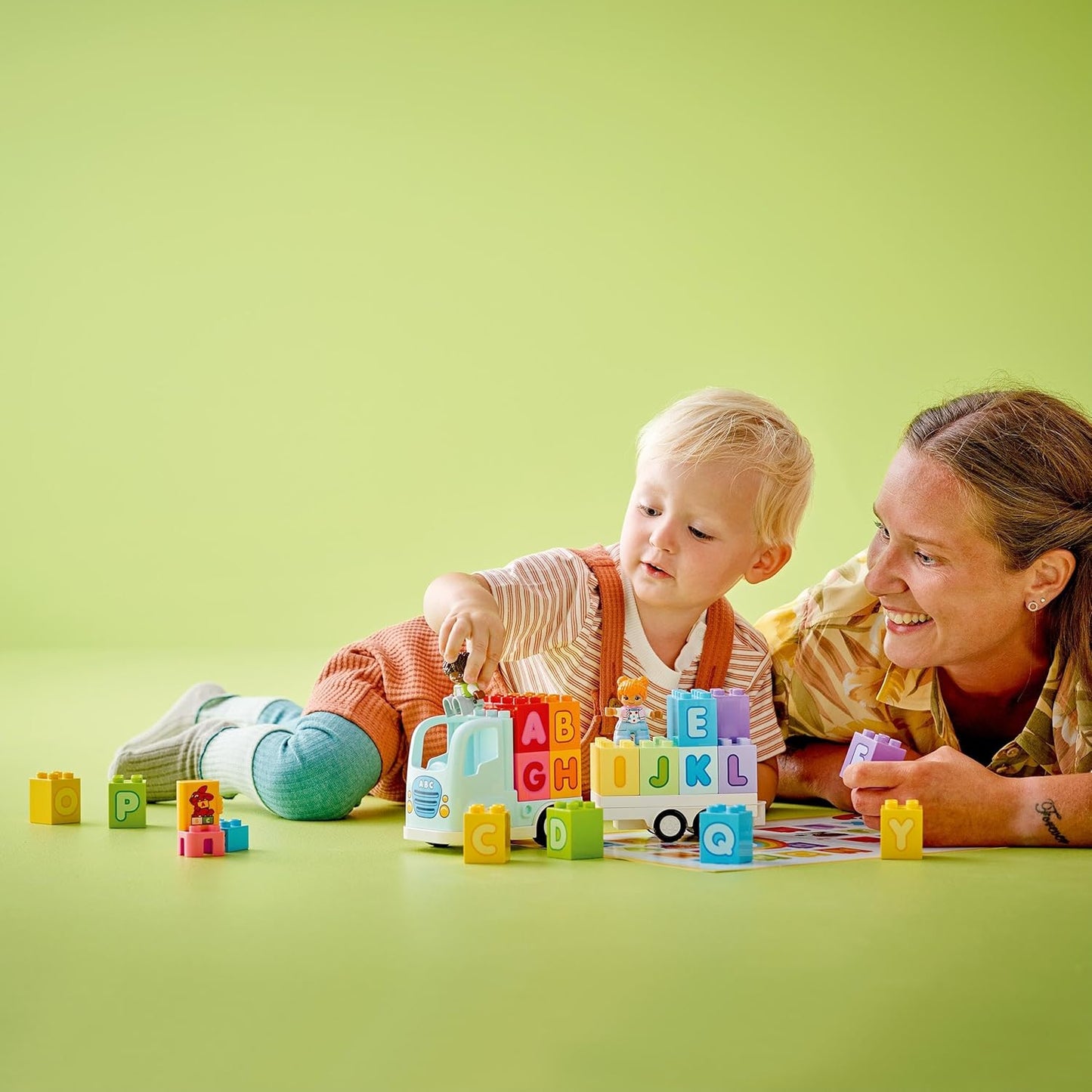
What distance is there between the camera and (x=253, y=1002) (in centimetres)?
104

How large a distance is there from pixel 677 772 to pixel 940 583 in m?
0.40

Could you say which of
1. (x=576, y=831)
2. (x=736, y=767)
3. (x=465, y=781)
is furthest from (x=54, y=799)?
(x=736, y=767)

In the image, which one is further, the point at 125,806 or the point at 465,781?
the point at 125,806

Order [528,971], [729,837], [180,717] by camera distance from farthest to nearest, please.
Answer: [180,717] < [729,837] < [528,971]

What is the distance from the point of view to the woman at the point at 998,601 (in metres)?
1.68

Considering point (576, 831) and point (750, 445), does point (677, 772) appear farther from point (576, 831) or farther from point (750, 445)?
point (750, 445)

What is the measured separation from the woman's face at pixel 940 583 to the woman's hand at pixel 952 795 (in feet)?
0.60

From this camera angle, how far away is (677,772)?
175 cm

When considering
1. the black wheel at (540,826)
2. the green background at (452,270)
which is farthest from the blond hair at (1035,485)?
the green background at (452,270)

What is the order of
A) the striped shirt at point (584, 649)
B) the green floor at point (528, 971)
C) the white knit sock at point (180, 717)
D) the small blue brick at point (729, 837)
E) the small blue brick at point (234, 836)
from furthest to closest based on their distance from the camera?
the white knit sock at point (180, 717), the striped shirt at point (584, 649), the small blue brick at point (234, 836), the small blue brick at point (729, 837), the green floor at point (528, 971)

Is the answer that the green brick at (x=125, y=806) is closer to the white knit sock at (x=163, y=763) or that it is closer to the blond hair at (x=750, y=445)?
the white knit sock at (x=163, y=763)

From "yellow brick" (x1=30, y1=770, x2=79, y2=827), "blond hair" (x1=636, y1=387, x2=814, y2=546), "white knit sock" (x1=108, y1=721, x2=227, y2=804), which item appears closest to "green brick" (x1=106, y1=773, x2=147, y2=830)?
"yellow brick" (x1=30, y1=770, x2=79, y2=827)

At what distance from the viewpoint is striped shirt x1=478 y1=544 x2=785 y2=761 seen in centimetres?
198

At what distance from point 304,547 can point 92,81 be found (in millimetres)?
2275
